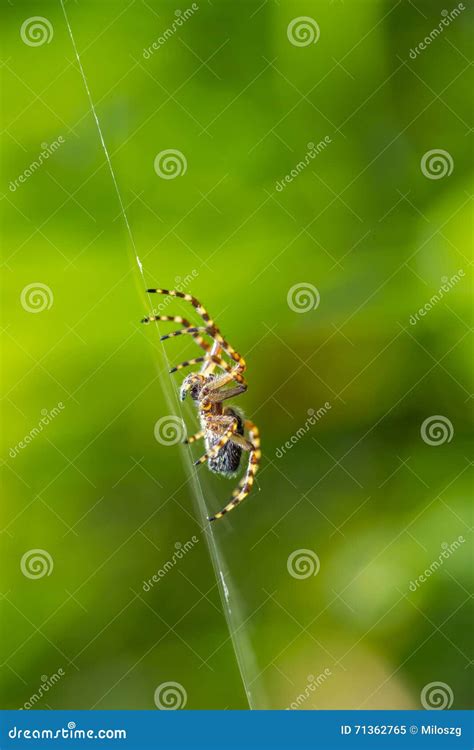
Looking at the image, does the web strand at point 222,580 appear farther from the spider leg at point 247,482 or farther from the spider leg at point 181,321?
the spider leg at point 181,321

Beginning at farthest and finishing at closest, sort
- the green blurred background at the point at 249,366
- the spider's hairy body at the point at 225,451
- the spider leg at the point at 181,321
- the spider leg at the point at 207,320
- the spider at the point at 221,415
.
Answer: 1. the green blurred background at the point at 249,366
2. the spider's hairy body at the point at 225,451
3. the spider at the point at 221,415
4. the spider leg at the point at 207,320
5. the spider leg at the point at 181,321

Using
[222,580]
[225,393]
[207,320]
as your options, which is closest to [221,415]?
[225,393]

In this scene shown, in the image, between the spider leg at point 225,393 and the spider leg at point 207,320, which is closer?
the spider leg at point 207,320

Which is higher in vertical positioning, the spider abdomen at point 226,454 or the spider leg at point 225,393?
the spider leg at point 225,393

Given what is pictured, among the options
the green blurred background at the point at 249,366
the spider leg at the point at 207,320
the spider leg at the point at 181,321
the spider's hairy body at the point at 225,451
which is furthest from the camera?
→ the green blurred background at the point at 249,366

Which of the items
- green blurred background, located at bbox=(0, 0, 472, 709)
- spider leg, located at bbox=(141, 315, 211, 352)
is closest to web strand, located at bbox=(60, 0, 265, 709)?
green blurred background, located at bbox=(0, 0, 472, 709)

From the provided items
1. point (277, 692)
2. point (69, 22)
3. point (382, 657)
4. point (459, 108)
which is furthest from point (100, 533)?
point (459, 108)

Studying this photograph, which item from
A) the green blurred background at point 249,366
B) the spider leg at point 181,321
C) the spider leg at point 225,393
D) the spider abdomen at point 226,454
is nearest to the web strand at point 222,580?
the green blurred background at point 249,366
